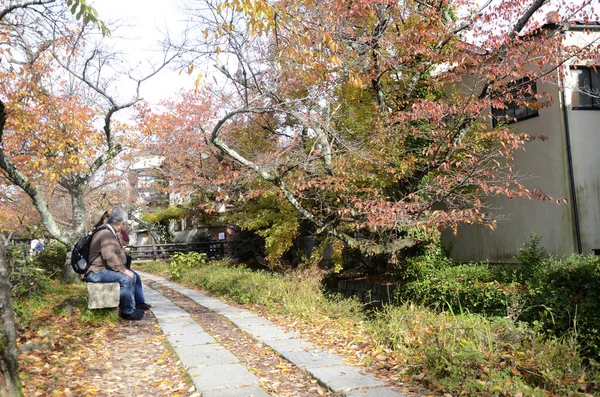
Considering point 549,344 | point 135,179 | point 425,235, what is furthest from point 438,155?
point 135,179

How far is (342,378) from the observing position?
449 cm

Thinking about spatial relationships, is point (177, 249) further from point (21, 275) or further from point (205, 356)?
point (205, 356)

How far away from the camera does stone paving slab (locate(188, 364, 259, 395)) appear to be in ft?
14.4

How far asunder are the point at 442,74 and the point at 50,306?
9.07 m

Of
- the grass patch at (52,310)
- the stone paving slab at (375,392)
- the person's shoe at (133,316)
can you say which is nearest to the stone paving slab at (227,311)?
the person's shoe at (133,316)

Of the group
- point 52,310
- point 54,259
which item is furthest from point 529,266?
point 54,259

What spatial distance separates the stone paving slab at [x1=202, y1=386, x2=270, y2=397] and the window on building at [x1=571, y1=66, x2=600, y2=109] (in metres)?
11.0

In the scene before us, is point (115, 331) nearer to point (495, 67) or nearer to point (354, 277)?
point (354, 277)

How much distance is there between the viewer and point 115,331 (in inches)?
270

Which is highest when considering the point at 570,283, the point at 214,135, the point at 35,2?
the point at 35,2

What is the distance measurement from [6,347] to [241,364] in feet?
7.65

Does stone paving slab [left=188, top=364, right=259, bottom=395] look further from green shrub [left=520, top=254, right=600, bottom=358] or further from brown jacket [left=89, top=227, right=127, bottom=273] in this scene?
green shrub [left=520, top=254, right=600, bottom=358]

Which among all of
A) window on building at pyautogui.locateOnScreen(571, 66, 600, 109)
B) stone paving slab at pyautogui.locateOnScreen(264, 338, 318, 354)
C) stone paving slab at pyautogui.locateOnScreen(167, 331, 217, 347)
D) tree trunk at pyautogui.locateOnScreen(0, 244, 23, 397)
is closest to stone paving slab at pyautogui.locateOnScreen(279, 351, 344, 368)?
stone paving slab at pyautogui.locateOnScreen(264, 338, 318, 354)

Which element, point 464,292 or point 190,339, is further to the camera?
point 464,292
